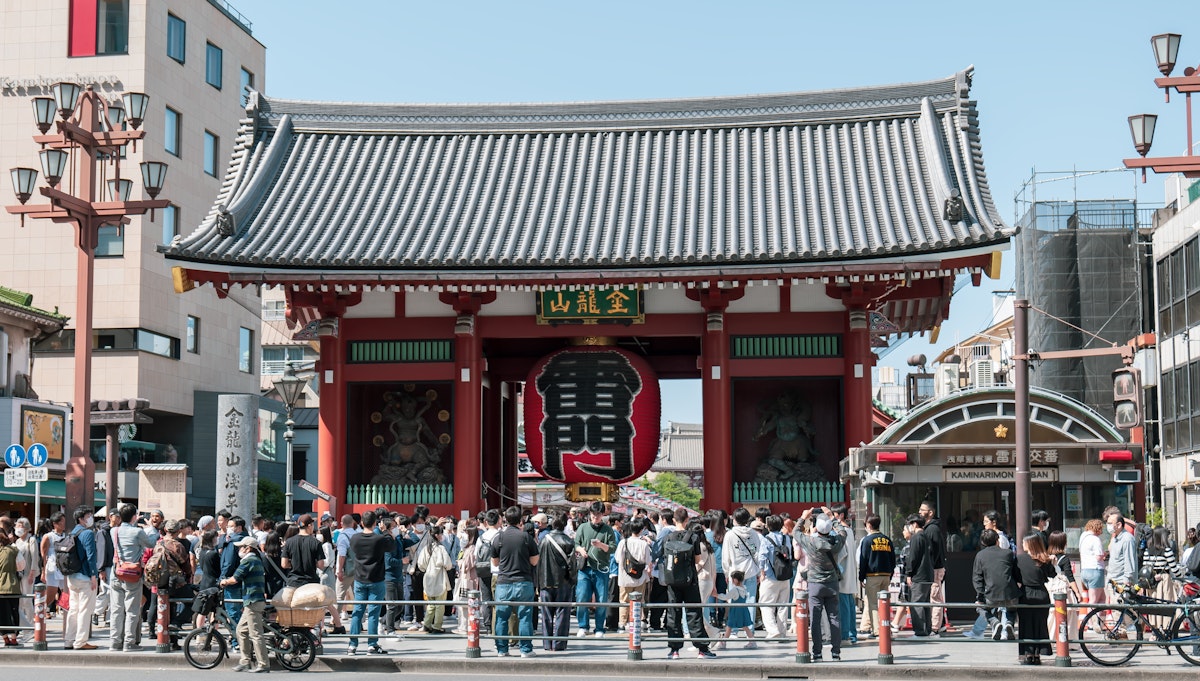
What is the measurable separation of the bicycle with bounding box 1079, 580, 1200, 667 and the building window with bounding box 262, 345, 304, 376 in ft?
208

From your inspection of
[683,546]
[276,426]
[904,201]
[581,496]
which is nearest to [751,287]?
[904,201]

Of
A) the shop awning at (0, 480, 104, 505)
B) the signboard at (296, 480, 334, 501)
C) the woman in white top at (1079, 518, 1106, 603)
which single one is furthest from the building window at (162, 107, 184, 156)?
the woman in white top at (1079, 518, 1106, 603)

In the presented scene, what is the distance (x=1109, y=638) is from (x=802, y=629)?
12.4 ft

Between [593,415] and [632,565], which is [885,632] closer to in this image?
[632,565]

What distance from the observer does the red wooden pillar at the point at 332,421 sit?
85.0ft

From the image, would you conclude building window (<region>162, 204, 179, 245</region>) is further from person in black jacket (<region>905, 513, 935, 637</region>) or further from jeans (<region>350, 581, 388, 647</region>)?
person in black jacket (<region>905, 513, 935, 637</region>)

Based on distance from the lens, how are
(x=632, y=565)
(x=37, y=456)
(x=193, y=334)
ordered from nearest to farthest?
(x=632, y=565) < (x=37, y=456) < (x=193, y=334)

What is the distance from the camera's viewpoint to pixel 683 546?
16.9 meters

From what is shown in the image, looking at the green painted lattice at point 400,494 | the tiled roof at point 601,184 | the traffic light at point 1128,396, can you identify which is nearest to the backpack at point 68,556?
the tiled roof at point 601,184

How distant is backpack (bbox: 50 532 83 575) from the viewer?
17.6 meters

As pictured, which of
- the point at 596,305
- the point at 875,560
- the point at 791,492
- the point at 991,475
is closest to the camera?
the point at 875,560

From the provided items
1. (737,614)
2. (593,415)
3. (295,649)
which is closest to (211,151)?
(593,415)

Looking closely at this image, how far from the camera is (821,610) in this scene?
16.4m

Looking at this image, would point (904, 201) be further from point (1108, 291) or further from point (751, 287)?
point (1108, 291)
